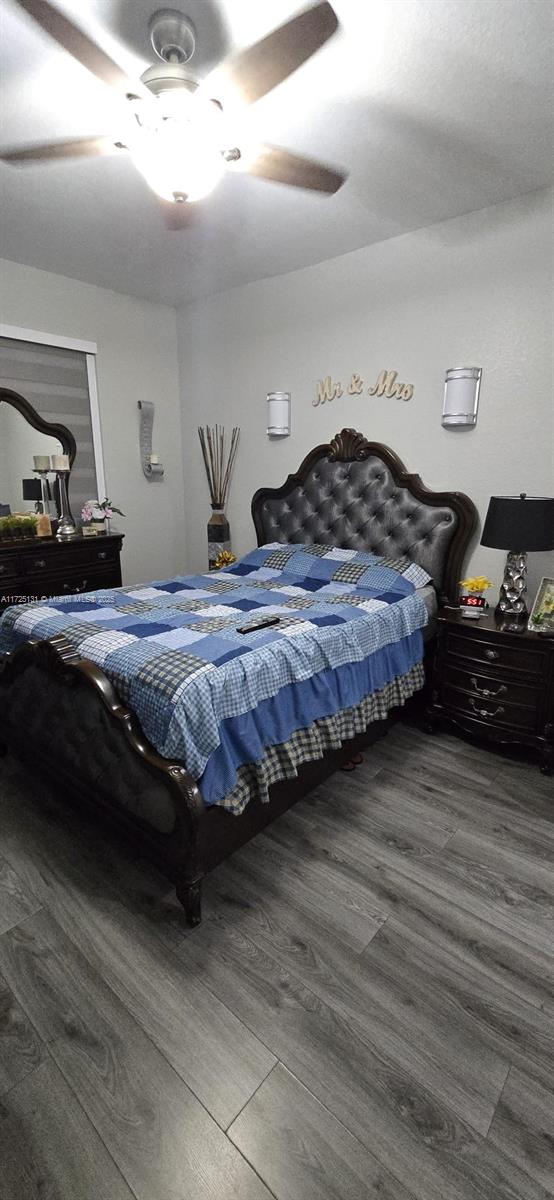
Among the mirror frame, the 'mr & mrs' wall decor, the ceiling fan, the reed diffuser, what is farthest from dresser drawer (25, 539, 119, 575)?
the ceiling fan

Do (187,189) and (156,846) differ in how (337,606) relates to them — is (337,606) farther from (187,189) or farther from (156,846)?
(187,189)

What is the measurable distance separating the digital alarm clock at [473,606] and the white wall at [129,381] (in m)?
2.72

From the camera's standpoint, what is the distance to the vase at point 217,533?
419 cm

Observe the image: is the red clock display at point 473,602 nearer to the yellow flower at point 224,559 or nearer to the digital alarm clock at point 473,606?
the digital alarm clock at point 473,606

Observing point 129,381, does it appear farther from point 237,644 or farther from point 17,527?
point 237,644

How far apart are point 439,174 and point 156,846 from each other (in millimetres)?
2902

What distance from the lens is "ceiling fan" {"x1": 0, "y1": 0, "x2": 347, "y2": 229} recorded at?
1.29 metres

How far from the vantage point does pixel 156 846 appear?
1.63 meters

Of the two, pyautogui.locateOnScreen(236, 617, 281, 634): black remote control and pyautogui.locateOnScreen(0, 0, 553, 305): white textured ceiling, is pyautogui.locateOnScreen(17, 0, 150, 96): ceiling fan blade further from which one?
pyautogui.locateOnScreen(236, 617, 281, 634): black remote control

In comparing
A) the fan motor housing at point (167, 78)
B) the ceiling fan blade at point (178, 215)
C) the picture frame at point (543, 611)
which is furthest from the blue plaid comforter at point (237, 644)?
the ceiling fan blade at point (178, 215)

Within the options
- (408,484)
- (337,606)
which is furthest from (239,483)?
(337,606)

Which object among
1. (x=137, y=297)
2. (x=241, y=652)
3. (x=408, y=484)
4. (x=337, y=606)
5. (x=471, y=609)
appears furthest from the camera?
(x=137, y=297)

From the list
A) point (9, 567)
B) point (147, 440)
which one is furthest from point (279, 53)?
point (147, 440)

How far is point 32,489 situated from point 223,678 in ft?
8.67
